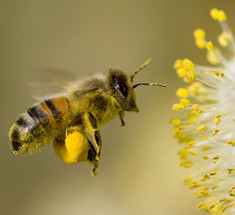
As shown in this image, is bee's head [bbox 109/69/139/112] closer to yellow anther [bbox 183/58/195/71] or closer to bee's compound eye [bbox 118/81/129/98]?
bee's compound eye [bbox 118/81/129/98]

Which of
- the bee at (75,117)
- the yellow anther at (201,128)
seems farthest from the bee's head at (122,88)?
the yellow anther at (201,128)

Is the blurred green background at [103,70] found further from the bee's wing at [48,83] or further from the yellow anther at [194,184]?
the bee's wing at [48,83]

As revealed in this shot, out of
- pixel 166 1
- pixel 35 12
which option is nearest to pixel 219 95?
pixel 166 1

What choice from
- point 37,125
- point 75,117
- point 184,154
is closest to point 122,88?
point 75,117

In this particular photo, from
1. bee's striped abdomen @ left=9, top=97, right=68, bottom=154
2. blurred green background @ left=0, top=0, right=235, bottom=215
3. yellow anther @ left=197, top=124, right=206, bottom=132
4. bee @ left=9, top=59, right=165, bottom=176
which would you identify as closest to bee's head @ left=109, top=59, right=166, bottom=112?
bee @ left=9, top=59, right=165, bottom=176

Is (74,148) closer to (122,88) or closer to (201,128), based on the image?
(122,88)
